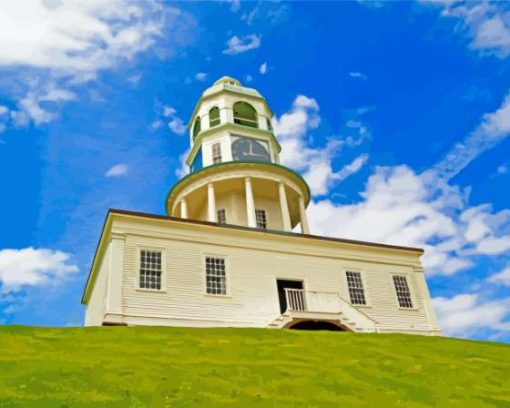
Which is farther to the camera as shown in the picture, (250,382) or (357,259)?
(357,259)

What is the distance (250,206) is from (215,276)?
7388 mm

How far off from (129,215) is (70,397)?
44.8ft

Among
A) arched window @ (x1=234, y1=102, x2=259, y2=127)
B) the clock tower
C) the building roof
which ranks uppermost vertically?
arched window @ (x1=234, y1=102, x2=259, y2=127)

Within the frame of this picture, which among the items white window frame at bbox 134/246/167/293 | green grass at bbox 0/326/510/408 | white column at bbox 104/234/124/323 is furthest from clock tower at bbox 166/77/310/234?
green grass at bbox 0/326/510/408

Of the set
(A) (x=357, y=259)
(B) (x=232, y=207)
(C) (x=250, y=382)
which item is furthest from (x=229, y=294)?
(C) (x=250, y=382)

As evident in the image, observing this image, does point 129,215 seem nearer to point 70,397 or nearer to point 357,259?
point 357,259

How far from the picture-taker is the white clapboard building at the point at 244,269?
2077 centimetres

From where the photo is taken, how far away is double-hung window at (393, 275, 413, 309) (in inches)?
1024

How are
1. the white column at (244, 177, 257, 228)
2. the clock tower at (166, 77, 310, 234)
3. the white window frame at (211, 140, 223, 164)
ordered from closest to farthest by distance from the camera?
1. the white column at (244, 177, 257, 228)
2. the clock tower at (166, 77, 310, 234)
3. the white window frame at (211, 140, 223, 164)

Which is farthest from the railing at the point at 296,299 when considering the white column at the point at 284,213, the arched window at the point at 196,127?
the arched window at the point at 196,127

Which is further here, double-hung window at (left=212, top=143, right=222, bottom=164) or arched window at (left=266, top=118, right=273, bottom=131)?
arched window at (left=266, top=118, right=273, bottom=131)

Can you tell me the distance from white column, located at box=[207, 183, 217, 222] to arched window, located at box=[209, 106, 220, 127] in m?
6.57

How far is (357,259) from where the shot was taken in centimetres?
2594

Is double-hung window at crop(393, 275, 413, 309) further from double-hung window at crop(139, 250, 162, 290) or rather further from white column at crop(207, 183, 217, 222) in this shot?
double-hung window at crop(139, 250, 162, 290)
